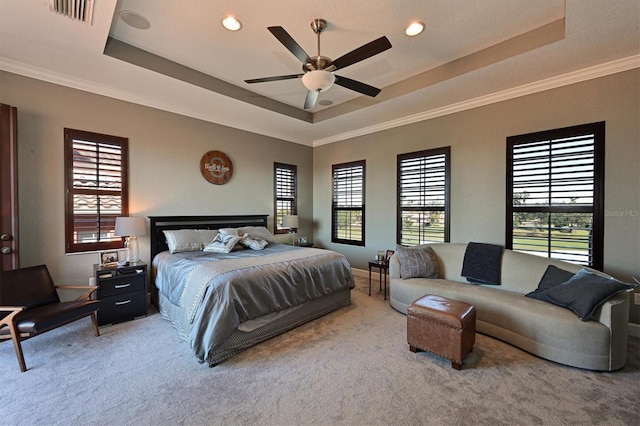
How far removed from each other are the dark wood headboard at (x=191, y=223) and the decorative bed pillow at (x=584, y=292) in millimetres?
4549

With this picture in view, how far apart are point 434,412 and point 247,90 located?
447 cm

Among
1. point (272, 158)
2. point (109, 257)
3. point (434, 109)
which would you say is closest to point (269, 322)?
point (109, 257)

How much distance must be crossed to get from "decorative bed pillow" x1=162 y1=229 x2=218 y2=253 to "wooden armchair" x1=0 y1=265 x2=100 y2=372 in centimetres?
105

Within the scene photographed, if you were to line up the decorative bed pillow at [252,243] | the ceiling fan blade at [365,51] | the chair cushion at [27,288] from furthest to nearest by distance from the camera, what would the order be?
the decorative bed pillow at [252,243]
the chair cushion at [27,288]
the ceiling fan blade at [365,51]

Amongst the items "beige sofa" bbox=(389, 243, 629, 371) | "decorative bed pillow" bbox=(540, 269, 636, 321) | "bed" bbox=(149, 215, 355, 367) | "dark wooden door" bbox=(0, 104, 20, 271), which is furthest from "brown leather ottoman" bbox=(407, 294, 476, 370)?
"dark wooden door" bbox=(0, 104, 20, 271)

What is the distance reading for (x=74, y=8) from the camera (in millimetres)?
2266

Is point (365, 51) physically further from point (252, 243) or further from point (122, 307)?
point (122, 307)

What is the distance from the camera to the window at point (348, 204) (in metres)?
5.64

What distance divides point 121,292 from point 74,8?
292 centimetres

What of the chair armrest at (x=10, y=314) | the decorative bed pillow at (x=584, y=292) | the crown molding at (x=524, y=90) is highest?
the crown molding at (x=524, y=90)

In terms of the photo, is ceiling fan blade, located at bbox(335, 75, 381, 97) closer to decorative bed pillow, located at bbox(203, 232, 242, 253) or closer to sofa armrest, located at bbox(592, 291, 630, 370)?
decorative bed pillow, located at bbox(203, 232, 242, 253)

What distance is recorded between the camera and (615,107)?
3.08m

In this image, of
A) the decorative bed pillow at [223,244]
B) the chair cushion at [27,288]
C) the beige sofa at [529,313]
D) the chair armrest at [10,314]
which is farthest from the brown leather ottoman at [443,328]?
the chair cushion at [27,288]

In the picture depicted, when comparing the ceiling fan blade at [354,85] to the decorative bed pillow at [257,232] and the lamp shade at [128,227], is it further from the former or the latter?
the lamp shade at [128,227]
